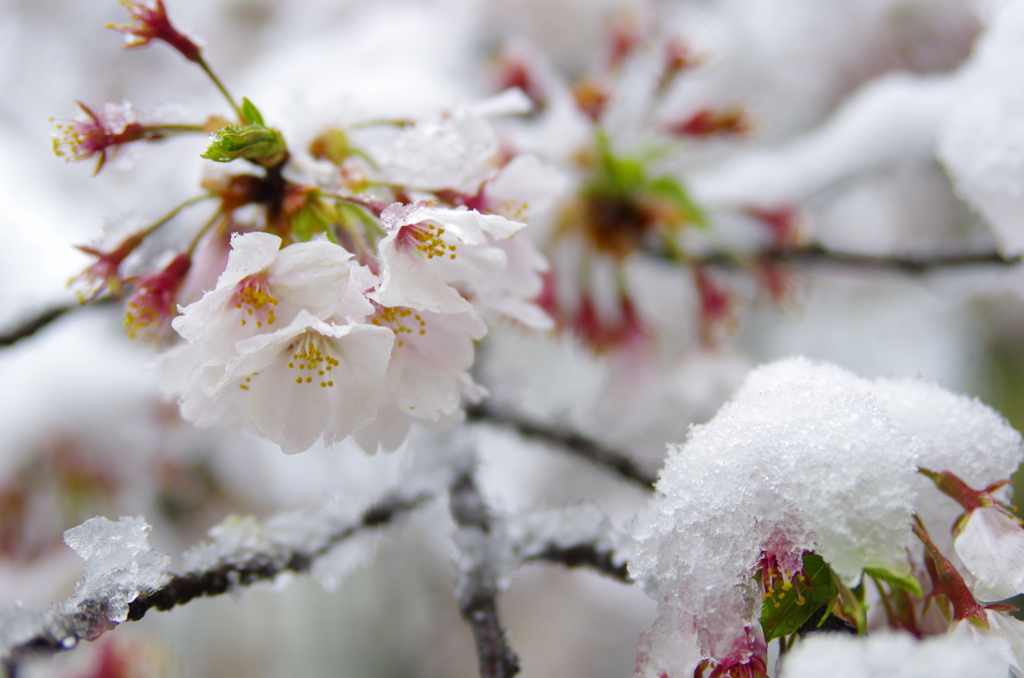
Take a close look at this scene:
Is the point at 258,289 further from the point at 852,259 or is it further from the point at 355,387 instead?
the point at 852,259

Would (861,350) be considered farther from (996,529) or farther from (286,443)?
(286,443)

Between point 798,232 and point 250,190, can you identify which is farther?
point 798,232

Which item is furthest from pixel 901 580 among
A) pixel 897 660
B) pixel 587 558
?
pixel 587 558

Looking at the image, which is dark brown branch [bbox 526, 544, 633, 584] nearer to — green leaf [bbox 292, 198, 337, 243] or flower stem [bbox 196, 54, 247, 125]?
green leaf [bbox 292, 198, 337, 243]

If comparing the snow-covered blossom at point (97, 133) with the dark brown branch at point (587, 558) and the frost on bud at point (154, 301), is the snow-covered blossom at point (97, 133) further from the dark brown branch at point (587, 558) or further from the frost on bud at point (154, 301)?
the dark brown branch at point (587, 558)

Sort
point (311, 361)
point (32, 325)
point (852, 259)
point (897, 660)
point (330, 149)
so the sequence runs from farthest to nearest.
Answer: point (852, 259)
point (32, 325)
point (330, 149)
point (311, 361)
point (897, 660)

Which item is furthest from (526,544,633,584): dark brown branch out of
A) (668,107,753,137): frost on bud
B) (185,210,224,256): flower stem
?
(668,107,753,137): frost on bud

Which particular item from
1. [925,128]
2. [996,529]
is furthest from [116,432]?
[925,128]
